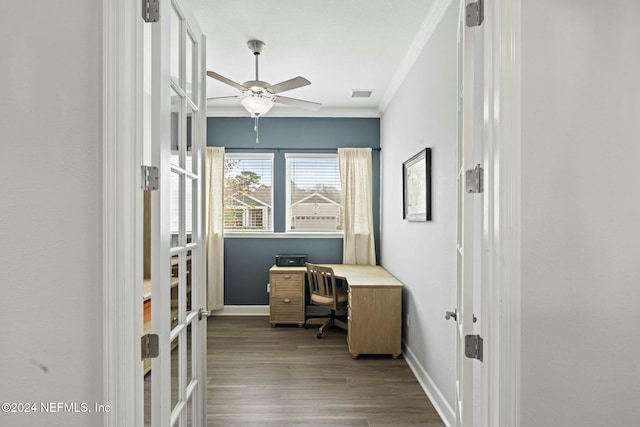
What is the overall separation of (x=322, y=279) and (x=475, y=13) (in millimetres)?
3300

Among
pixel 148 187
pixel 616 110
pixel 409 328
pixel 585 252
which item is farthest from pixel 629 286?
pixel 409 328

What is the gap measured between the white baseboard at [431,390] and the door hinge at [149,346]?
1856 mm

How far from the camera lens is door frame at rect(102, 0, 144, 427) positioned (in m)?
1.08

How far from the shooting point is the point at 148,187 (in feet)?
3.85

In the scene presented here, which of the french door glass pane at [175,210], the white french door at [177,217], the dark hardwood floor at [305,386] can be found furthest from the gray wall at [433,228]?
the french door glass pane at [175,210]

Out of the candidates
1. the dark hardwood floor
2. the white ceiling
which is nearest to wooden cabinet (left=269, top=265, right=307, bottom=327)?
the dark hardwood floor

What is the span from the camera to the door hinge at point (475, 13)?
1.18 meters

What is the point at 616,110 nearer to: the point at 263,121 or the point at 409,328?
the point at 409,328

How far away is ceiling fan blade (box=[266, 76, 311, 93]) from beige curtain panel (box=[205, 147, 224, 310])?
2.02 metres

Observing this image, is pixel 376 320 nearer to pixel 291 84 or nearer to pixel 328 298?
pixel 328 298

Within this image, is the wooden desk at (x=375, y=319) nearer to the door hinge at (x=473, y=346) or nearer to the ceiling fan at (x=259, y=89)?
the ceiling fan at (x=259, y=89)

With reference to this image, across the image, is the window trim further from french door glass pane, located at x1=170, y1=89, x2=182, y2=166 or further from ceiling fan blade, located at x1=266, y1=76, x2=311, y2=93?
french door glass pane, located at x1=170, y1=89, x2=182, y2=166

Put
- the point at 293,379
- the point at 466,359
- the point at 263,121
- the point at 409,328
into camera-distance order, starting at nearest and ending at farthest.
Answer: the point at 466,359
the point at 293,379
the point at 409,328
the point at 263,121

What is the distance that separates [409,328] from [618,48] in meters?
2.83
